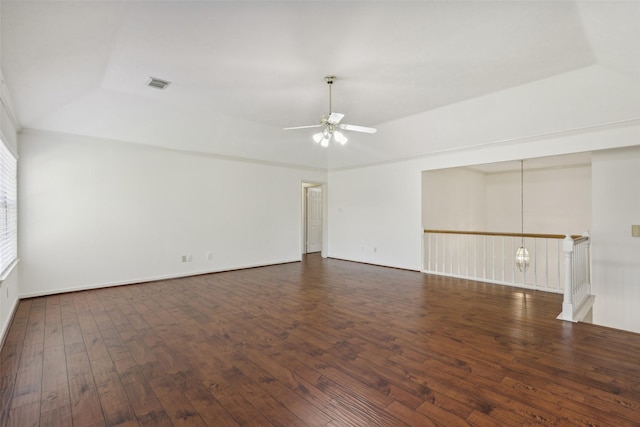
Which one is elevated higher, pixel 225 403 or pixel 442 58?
pixel 442 58

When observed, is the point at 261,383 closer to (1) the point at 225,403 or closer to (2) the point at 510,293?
(1) the point at 225,403

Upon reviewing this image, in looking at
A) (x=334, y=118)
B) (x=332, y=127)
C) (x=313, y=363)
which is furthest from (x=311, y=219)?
(x=313, y=363)

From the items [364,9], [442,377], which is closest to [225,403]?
[442,377]

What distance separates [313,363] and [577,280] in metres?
3.72

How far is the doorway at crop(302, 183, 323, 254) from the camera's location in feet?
30.1

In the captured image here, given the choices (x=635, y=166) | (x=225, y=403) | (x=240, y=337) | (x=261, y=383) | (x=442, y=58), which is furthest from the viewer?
(x=635, y=166)

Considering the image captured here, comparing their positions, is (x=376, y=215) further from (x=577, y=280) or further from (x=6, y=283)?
(x=6, y=283)

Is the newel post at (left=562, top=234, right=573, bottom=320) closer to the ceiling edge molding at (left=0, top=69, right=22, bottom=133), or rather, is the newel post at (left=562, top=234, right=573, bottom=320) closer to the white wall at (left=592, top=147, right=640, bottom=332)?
the white wall at (left=592, top=147, right=640, bottom=332)

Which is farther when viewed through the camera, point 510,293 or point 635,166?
point 510,293

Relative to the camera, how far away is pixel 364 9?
2363 mm

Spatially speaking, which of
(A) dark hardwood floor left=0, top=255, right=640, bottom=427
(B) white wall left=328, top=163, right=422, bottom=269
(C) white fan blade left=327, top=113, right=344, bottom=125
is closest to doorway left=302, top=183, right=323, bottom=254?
(B) white wall left=328, top=163, right=422, bottom=269

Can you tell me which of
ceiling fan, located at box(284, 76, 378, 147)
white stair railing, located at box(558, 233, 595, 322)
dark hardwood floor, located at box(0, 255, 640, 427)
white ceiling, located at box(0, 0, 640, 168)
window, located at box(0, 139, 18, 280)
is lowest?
dark hardwood floor, located at box(0, 255, 640, 427)

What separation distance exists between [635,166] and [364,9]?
4.34m

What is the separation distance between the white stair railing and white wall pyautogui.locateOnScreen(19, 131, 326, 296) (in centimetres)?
540
